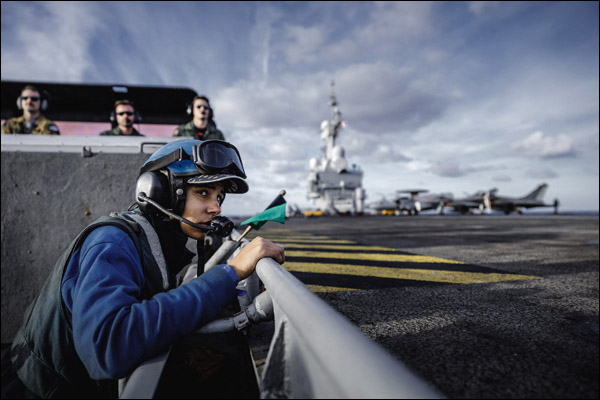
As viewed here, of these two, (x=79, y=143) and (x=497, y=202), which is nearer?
(x=79, y=143)

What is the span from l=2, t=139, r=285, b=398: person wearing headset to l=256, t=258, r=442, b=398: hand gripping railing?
373 mm

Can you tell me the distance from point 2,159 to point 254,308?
371 centimetres

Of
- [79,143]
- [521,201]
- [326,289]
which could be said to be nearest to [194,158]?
[326,289]

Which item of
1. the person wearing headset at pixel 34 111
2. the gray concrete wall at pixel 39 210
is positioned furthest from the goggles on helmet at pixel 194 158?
the person wearing headset at pixel 34 111

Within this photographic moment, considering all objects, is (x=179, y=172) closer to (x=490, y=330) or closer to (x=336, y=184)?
(x=490, y=330)

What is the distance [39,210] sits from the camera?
10.2ft

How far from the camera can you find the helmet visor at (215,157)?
163 centimetres

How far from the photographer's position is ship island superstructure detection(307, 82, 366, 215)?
4334 cm

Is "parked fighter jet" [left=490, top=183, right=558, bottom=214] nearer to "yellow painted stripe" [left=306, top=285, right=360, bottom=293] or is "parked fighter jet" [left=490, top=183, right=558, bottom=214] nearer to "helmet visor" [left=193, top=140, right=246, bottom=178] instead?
"yellow painted stripe" [left=306, top=285, right=360, bottom=293]

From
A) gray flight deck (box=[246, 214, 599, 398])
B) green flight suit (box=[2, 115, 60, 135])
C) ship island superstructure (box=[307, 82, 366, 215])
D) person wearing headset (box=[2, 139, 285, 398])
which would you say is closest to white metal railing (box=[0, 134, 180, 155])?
green flight suit (box=[2, 115, 60, 135])

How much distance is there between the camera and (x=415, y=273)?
3.51 metres

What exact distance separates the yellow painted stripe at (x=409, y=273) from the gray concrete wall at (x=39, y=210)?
2.71 meters

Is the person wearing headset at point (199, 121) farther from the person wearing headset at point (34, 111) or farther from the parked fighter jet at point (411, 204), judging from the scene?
the parked fighter jet at point (411, 204)

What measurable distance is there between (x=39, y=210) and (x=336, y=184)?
43437 millimetres
